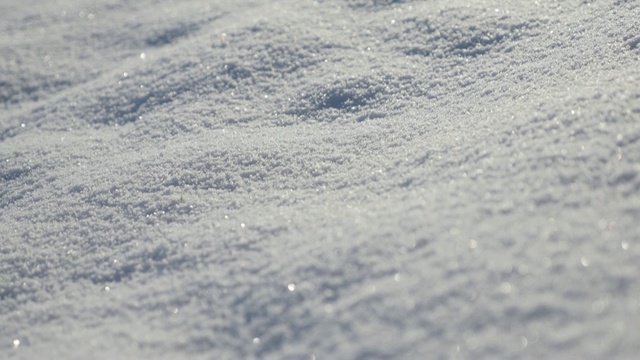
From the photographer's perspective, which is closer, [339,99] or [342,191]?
[342,191]

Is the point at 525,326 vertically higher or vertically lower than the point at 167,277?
higher

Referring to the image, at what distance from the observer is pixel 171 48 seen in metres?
2.21

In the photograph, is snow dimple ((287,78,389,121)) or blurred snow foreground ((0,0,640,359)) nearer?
blurred snow foreground ((0,0,640,359))

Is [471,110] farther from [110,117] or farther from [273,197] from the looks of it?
[110,117]

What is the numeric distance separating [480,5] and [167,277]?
4.28 feet

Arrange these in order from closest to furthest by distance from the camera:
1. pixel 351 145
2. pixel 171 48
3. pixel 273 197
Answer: pixel 273 197
pixel 351 145
pixel 171 48

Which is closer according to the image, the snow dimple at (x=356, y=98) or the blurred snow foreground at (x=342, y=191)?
the blurred snow foreground at (x=342, y=191)

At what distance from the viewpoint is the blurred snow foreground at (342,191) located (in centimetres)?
95

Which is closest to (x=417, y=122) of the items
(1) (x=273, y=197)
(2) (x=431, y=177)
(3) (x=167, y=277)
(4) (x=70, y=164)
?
(2) (x=431, y=177)

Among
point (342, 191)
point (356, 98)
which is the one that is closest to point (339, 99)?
point (356, 98)

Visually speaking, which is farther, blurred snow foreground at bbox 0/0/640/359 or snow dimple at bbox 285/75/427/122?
snow dimple at bbox 285/75/427/122

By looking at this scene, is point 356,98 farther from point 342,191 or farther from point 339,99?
point 342,191

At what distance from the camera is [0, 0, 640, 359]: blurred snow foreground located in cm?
95

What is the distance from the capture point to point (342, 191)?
132cm
